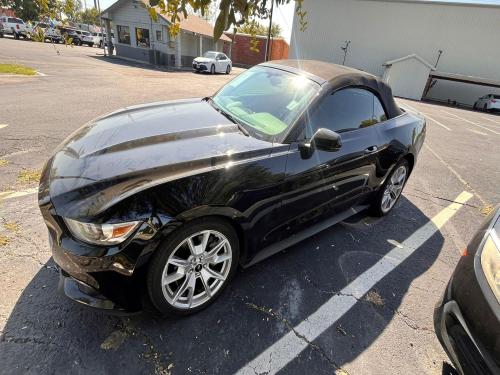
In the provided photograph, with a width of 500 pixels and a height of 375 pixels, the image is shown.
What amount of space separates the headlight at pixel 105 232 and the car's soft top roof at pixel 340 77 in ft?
6.79

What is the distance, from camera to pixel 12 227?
9.30ft

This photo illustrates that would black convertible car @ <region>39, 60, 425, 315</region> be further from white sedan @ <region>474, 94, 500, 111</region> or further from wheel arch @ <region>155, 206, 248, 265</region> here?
white sedan @ <region>474, 94, 500, 111</region>

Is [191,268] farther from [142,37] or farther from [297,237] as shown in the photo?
[142,37]

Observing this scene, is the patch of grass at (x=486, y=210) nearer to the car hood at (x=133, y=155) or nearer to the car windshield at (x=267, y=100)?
the car windshield at (x=267, y=100)

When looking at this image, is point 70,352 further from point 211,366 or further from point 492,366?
point 492,366

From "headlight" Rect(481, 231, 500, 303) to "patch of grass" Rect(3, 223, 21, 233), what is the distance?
3.64 m

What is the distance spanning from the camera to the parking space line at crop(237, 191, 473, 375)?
6.38 feet

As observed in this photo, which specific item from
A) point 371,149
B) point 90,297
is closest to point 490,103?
point 371,149

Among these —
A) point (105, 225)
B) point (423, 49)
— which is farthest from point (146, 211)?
point (423, 49)

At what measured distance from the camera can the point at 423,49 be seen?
30781 millimetres

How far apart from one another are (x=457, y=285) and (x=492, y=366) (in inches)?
18.0

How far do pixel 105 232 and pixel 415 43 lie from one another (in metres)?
37.1

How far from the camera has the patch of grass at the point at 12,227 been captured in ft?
9.20

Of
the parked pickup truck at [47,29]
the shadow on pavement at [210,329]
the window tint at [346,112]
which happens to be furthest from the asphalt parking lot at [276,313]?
the parked pickup truck at [47,29]
